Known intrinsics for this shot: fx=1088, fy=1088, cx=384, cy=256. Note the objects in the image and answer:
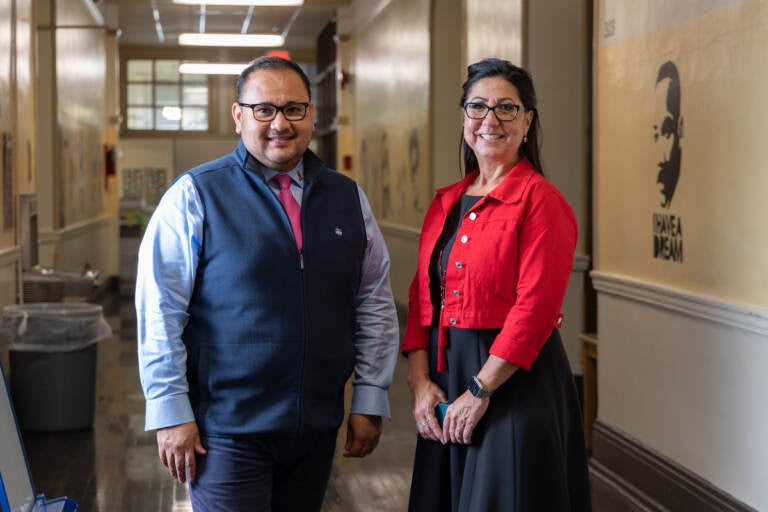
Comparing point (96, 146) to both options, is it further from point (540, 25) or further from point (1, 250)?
point (540, 25)

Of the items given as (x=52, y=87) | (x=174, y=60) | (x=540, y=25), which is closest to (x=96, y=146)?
(x=52, y=87)

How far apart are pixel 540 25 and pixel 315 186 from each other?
162 inches

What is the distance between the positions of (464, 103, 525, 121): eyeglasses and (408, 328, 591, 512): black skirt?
0.54 m

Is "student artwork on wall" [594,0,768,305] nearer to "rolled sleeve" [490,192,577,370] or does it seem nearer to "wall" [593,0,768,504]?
"wall" [593,0,768,504]

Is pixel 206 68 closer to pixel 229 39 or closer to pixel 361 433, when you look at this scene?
pixel 229 39

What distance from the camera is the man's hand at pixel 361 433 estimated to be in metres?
2.68

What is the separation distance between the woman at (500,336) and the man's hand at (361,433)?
172mm

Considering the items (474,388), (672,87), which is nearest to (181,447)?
(474,388)

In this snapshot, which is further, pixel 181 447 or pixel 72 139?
pixel 72 139

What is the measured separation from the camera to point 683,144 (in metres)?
4.01

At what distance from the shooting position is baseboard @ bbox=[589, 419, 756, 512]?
12.7 ft

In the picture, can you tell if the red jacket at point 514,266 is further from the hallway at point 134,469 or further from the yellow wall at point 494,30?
the yellow wall at point 494,30

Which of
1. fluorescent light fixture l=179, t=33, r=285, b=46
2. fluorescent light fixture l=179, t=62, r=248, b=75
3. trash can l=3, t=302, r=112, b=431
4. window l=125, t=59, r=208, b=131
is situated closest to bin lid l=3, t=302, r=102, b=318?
trash can l=3, t=302, r=112, b=431

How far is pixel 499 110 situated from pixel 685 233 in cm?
152
